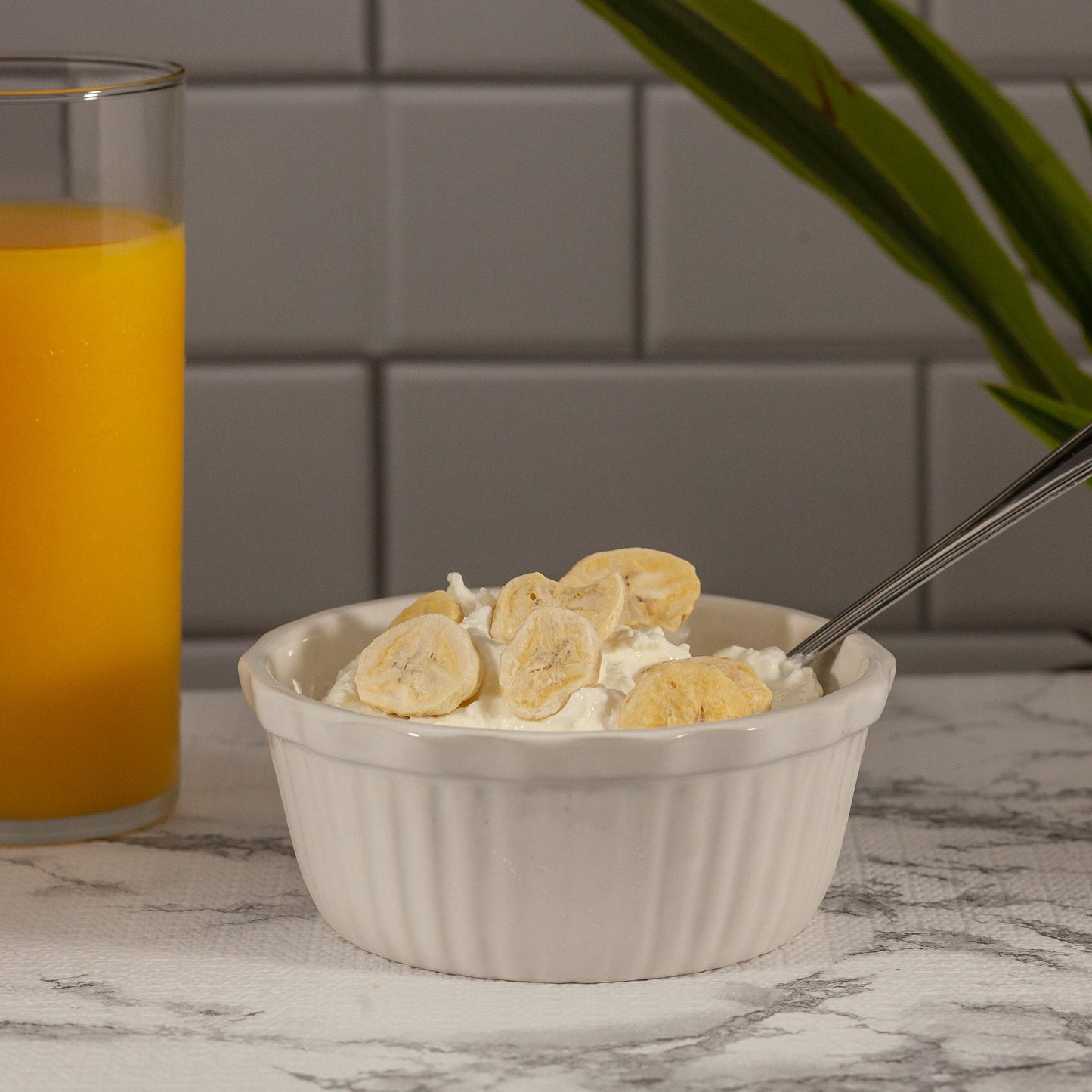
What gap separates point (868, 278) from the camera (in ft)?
3.28

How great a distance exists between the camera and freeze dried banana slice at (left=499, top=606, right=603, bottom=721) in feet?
1.33

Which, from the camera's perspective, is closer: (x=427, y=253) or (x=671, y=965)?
(x=671, y=965)

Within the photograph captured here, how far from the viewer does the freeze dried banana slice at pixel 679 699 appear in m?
0.40

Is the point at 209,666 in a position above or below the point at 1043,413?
below

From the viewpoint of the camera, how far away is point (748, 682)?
415 millimetres

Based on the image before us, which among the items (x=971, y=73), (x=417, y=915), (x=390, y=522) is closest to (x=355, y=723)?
(x=417, y=915)

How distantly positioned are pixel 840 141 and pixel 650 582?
187 millimetres

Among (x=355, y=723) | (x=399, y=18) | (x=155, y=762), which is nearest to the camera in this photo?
(x=355, y=723)

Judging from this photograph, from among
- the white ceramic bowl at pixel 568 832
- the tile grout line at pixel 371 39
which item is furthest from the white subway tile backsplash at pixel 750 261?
the white ceramic bowl at pixel 568 832

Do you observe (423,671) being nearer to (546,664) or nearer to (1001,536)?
(546,664)

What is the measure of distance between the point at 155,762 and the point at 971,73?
37 cm

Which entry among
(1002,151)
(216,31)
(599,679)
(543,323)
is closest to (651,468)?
(543,323)

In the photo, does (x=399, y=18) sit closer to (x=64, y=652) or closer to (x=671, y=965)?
(x=64, y=652)

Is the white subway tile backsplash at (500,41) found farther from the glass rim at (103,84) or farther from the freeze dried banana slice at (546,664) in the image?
the freeze dried banana slice at (546,664)
